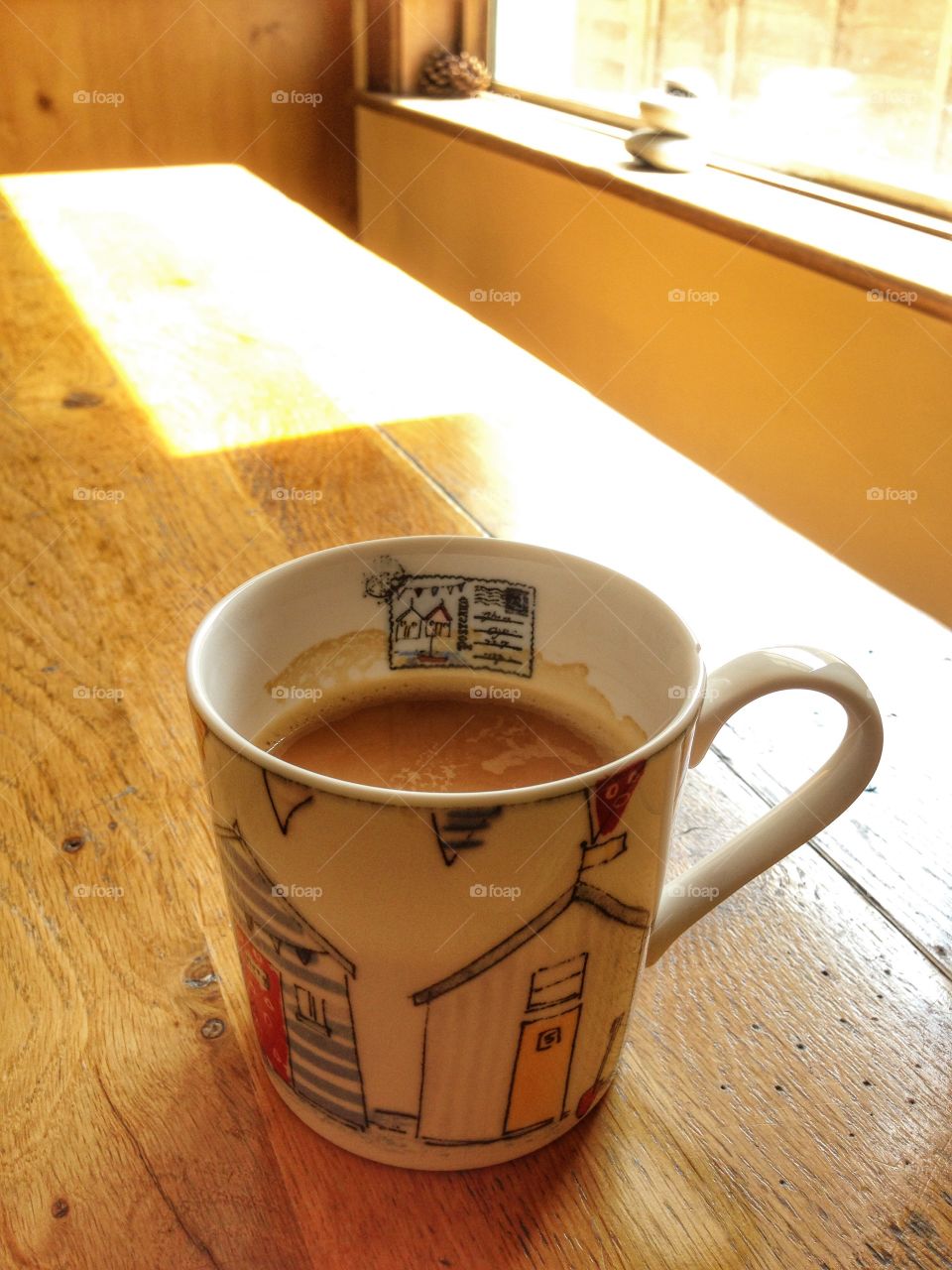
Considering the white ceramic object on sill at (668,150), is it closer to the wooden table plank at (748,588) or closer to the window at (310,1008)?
the wooden table plank at (748,588)

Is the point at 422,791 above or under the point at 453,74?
above

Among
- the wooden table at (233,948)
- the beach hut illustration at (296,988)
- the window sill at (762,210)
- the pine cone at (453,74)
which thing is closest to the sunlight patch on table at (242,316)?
the wooden table at (233,948)

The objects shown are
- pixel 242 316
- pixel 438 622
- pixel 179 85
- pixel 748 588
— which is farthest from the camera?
pixel 179 85

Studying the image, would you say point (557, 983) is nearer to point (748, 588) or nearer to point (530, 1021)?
point (530, 1021)

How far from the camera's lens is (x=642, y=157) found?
2275 millimetres

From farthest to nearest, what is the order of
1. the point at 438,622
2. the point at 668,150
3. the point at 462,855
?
the point at 668,150 → the point at 438,622 → the point at 462,855

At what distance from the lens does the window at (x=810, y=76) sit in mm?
1874

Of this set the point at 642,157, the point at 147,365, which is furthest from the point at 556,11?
the point at 147,365

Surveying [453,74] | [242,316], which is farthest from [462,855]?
[453,74]

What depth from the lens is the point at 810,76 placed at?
208 cm

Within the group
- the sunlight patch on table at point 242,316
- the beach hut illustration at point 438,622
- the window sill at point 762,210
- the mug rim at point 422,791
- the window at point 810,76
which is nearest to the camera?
the mug rim at point 422,791

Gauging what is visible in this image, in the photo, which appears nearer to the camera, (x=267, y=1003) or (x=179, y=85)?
(x=267, y=1003)

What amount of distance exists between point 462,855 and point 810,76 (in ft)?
7.16

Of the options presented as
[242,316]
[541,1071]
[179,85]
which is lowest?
[179,85]
